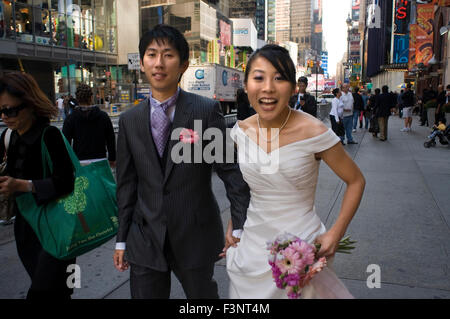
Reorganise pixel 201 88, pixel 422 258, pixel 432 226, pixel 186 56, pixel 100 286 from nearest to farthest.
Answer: pixel 186 56
pixel 100 286
pixel 422 258
pixel 432 226
pixel 201 88

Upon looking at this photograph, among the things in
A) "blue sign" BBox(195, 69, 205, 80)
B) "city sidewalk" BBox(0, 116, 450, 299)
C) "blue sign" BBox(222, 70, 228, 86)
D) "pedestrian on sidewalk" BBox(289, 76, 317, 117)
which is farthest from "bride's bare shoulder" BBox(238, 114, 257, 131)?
"blue sign" BBox(222, 70, 228, 86)

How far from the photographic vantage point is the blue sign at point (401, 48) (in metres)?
45.0

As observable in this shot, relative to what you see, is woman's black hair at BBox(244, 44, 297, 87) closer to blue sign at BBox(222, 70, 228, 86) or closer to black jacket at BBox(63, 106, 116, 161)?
black jacket at BBox(63, 106, 116, 161)

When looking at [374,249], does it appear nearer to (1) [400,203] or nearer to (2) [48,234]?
(1) [400,203]

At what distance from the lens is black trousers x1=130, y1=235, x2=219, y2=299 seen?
2.29 meters

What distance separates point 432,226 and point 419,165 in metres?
5.09

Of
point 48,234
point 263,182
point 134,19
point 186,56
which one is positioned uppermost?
point 134,19

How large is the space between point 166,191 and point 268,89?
0.80m

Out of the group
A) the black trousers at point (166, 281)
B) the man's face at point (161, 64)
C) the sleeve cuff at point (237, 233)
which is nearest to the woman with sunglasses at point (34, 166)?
the black trousers at point (166, 281)

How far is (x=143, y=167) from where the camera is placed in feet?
7.63

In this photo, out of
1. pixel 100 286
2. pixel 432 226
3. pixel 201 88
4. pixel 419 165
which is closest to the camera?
pixel 100 286

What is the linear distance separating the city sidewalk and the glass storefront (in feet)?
82.8

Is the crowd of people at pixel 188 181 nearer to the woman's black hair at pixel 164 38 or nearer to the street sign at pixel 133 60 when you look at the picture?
the woman's black hair at pixel 164 38

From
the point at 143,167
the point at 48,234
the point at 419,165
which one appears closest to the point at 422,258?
the point at 143,167
